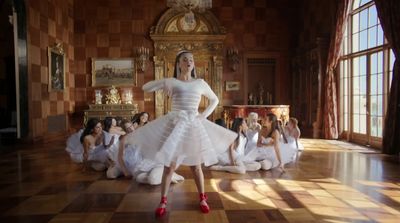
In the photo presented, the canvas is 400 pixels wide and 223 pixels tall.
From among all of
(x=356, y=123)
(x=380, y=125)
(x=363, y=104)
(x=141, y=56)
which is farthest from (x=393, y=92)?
(x=141, y=56)

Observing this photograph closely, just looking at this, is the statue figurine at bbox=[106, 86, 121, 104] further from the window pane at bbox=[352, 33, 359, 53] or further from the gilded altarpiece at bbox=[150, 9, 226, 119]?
the window pane at bbox=[352, 33, 359, 53]

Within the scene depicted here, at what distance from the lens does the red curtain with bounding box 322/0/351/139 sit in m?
8.78

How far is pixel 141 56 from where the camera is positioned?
11.3m

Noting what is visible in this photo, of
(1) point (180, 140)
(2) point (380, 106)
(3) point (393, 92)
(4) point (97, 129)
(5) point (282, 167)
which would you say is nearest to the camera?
(1) point (180, 140)

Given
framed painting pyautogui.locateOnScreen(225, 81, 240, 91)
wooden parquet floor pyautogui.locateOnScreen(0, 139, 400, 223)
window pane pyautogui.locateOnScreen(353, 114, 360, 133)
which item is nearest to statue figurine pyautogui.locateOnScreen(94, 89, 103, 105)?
framed painting pyautogui.locateOnScreen(225, 81, 240, 91)

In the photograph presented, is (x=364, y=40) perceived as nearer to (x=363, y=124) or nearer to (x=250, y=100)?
(x=363, y=124)

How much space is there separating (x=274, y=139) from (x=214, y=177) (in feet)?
3.71

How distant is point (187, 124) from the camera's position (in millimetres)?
3199

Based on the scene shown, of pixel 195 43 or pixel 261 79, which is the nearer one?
pixel 195 43

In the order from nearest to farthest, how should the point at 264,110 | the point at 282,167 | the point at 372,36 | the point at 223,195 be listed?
the point at 223,195, the point at 282,167, the point at 372,36, the point at 264,110

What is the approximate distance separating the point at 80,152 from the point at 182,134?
134 inches

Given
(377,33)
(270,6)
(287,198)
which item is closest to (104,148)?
(287,198)

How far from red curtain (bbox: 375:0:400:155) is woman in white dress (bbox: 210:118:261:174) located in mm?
2983

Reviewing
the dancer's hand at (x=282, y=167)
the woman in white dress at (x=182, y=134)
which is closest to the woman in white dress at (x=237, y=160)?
the dancer's hand at (x=282, y=167)
